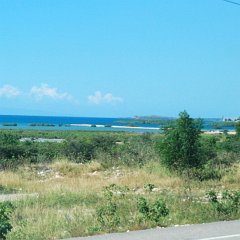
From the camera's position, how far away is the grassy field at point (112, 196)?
421 inches

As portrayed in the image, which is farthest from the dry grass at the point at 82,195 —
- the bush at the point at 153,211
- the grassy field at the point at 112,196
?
the bush at the point at 153,211

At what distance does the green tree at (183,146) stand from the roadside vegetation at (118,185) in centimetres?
4

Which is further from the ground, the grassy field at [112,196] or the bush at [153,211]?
the bush at [153,211]

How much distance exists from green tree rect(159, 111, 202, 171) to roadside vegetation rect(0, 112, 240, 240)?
0.04m

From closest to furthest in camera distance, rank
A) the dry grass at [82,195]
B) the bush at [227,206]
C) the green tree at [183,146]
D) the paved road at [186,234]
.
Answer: the paved road at [186,234] → the dry grass at [82,195] → the bush at [227,206] → the green tree at [183,146]

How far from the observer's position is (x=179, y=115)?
22562 mm

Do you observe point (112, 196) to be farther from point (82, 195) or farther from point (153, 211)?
point (153, 211)

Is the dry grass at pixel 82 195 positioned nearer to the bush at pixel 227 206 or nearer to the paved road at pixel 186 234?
the bush at pixel 227 206

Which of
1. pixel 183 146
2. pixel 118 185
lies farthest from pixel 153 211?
pixel 183 146

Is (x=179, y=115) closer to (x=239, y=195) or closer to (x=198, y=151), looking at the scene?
(x=198, y=151)

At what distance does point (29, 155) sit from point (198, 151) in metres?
→ 12.1

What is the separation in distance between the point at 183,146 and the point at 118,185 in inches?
141

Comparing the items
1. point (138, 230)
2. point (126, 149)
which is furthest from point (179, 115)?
point (138, 230)

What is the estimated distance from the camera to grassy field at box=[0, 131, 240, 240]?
10.7 metres
